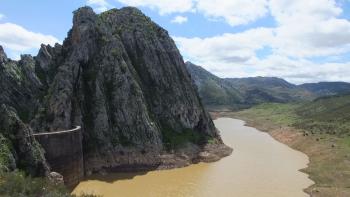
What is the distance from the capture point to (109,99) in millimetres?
82125

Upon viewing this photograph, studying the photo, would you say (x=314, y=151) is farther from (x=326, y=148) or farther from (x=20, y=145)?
(x=20, y=145)

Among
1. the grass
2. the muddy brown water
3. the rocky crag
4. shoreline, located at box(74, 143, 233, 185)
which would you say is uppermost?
the rocky crag

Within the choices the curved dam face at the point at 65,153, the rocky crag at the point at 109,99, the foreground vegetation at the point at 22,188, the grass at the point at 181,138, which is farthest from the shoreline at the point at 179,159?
the foreground vegetation at the point at 22,188

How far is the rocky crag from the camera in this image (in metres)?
→ 76.1

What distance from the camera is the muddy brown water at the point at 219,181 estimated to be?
64.6 meters

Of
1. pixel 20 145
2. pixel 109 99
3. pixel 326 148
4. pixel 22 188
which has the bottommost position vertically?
pixel 326 148

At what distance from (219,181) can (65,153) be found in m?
24.0

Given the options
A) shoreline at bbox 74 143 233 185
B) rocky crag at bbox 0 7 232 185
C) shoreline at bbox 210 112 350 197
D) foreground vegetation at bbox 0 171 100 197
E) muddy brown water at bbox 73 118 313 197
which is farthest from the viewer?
shoreline at bbox 74 143 233 185

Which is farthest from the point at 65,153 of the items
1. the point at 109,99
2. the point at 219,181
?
the point at 219,181

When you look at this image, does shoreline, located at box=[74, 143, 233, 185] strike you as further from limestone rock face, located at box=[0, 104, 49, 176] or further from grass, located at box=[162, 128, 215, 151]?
limestone rock face, located at box=[0, 104, 49, 176]

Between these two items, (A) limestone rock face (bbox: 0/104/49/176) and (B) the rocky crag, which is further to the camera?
(B) the rocky crag

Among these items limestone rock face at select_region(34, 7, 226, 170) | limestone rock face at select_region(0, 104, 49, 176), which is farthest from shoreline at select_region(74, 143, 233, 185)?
limestone rock face at select_region(0, 104, 49, 176)

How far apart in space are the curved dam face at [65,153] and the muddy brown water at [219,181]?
2.15 m

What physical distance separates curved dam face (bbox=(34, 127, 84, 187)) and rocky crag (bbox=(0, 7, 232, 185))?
634cm
